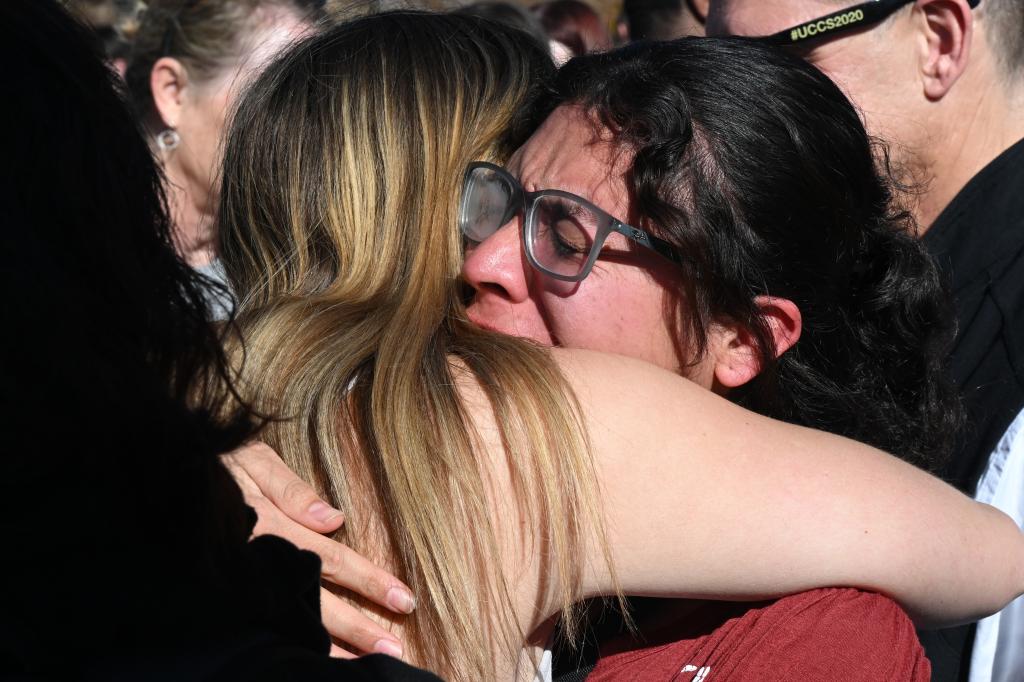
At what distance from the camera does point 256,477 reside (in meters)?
1.48

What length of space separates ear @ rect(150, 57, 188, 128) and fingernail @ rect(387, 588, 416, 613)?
310 centimetres

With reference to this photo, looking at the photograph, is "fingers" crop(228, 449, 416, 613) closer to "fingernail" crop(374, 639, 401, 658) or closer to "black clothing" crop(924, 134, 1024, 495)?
"fingernail" crop(374, 639, 401, 658)

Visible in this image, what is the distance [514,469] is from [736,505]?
0.36 metres

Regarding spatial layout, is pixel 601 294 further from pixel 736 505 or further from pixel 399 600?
pixel 399 600

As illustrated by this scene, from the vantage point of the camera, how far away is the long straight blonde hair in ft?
4.60

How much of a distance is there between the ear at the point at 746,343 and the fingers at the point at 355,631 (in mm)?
923

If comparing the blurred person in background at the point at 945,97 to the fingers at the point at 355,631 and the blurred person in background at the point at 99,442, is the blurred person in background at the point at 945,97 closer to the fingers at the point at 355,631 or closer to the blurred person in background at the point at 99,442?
the fingers at the point at 355,631

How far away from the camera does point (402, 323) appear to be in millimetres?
1628

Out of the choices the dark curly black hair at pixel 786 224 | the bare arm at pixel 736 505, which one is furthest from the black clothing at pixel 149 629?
the dark curly black hair at pixel 786 224

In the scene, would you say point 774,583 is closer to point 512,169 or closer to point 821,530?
point 821,530

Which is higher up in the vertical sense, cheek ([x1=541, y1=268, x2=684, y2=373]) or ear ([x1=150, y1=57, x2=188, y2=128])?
ear ([x1=150, y1=57, x2=188, y2=128])

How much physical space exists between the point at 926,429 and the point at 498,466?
1.26 m

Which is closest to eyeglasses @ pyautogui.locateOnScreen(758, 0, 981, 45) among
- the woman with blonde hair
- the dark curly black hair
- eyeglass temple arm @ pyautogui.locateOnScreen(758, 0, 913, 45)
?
eyeglass temple arm @ pyautogui.locateOnScreen(758, 0, 913, 45)

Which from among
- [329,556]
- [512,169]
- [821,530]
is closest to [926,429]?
[821,530]
